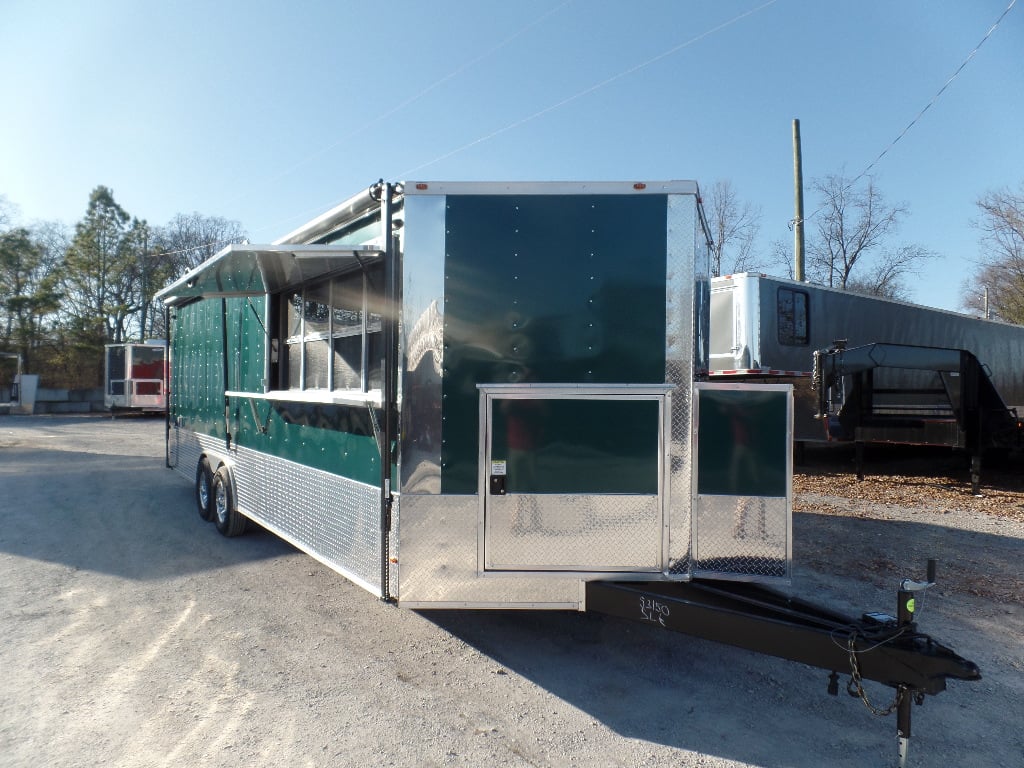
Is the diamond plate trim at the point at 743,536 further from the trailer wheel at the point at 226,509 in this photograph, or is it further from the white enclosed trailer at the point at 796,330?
the white enclosed trailer at the point at 796,330

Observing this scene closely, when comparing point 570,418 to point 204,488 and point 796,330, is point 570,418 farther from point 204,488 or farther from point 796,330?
point 796,330

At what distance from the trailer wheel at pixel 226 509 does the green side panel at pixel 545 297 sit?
3.75 meters

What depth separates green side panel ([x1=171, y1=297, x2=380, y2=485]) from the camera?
4.19 m

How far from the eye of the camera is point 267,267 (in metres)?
4.43

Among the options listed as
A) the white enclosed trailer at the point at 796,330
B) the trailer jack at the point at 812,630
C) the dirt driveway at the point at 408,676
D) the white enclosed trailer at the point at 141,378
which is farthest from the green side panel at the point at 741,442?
the white enclosed trailer at the point at 141,378

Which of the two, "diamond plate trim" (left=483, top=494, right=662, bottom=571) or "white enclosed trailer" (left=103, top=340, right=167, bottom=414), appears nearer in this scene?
"diamond plate trim" (left=483, top=494, right=662, bottom=571)

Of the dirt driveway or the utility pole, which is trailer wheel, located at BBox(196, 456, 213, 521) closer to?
the dirt driveway

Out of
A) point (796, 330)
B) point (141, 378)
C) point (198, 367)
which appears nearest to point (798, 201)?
point (796, 330)

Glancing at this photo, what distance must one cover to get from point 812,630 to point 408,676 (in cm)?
209

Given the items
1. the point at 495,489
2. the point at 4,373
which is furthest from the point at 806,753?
the point at 4,373

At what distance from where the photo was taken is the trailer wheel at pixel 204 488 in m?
7.07

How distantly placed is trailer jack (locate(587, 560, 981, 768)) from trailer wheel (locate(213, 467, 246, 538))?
13.9ft

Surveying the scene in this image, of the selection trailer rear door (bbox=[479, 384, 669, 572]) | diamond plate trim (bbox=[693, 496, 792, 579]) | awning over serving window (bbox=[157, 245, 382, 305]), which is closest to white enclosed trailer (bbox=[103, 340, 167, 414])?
awning over serving window (bbox=[157, 245, 382, 305])

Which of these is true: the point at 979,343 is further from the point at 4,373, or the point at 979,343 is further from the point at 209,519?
the point at 4,373
